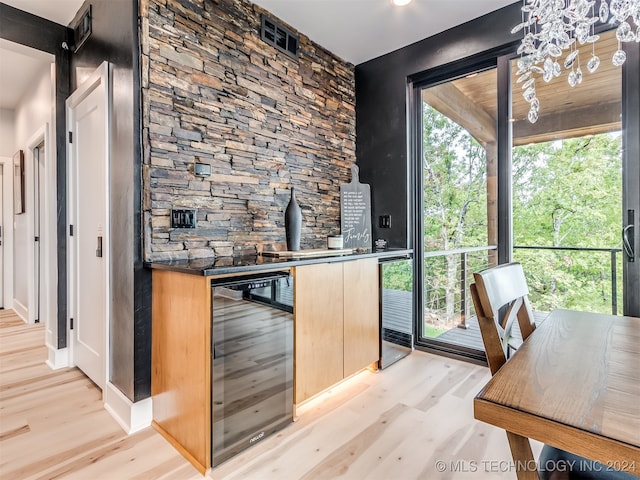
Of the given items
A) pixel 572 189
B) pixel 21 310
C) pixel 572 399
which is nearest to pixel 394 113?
pixel 572 189

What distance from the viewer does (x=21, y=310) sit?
411 centimetres

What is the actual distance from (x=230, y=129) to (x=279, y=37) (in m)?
0.93

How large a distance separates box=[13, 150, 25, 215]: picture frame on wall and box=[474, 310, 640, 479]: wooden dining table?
17.1 feet

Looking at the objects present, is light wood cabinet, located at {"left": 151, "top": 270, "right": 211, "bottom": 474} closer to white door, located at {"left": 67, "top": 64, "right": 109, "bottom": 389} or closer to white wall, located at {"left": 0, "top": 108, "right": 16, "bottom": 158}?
white door, located at {"left": 67, "top": 64, "right": 109, "bottom": 389}

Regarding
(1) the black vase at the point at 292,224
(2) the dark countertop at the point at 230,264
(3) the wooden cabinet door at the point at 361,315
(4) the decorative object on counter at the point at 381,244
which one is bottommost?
(3) the wooden cabinet door at the point at 361,315

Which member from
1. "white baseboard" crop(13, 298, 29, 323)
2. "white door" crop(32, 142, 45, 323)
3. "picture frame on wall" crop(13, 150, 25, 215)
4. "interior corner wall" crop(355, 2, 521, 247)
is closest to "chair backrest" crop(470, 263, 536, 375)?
"interior corner wall" crop(355, 2, 521, 247)

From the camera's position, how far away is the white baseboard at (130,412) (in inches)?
71.6

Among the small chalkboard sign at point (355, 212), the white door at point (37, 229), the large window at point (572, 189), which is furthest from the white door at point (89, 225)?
the large window at point (572, 189)

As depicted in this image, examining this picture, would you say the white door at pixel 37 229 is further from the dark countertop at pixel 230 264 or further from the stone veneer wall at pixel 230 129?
the dark countertop at pixel 230 264

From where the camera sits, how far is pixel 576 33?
4.84 ft

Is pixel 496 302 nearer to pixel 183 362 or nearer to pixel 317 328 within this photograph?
pixel 317 328

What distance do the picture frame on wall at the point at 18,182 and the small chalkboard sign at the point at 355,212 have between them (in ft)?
12.7

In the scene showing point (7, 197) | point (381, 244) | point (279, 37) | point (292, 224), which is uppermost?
point (279, 37)

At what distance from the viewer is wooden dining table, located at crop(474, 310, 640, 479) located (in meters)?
0.57
